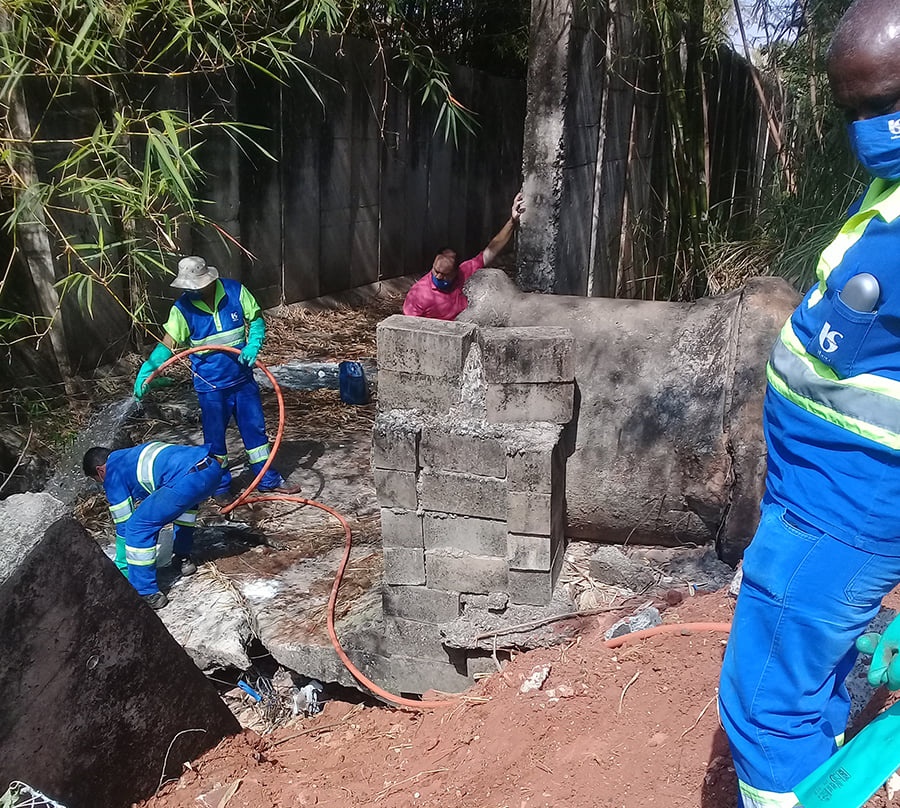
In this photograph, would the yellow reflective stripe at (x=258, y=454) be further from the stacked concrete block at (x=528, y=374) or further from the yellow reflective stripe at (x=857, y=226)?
the yellow reflective stripe at (x=857, y=226)

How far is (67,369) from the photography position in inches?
235

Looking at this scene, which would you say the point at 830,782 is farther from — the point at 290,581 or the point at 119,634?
the point at 290,581

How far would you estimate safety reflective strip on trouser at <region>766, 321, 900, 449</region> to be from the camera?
62.6 inches

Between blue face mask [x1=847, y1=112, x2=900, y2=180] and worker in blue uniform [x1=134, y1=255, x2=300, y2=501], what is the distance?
150 inches

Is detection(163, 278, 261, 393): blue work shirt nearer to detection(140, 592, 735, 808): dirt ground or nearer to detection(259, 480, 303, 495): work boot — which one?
detection(259, 480, 303, 495): work boot

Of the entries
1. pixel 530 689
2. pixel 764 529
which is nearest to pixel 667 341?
pixel 530 689

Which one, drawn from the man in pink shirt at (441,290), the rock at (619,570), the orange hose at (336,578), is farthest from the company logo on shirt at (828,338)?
the man in pink shirt at (441,290)

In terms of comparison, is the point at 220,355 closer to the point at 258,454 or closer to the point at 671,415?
the point at 258,454

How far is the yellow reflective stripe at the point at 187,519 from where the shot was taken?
168 inches

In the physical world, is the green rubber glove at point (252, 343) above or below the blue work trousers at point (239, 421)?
above

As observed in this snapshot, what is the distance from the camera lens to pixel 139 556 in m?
4.03

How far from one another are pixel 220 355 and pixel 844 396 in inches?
156

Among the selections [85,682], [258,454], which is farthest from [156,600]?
[85,682]

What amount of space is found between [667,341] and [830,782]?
6.37ft
